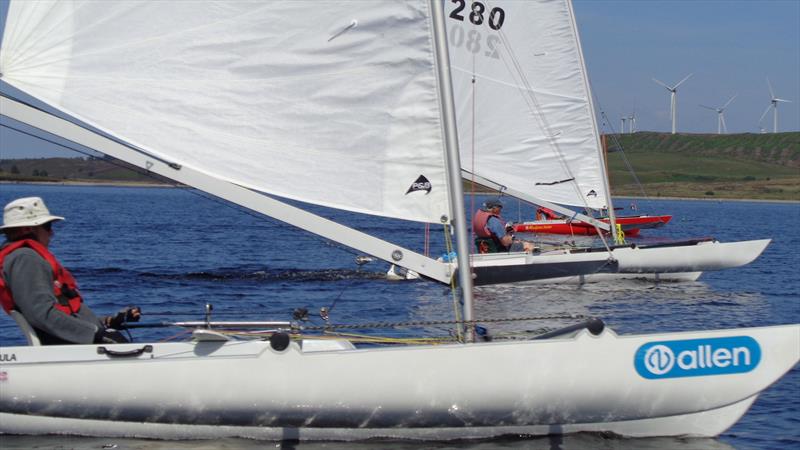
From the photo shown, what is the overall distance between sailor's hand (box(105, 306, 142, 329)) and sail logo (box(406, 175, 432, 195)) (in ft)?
8.98

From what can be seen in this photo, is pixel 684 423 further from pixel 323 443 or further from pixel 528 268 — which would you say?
pixel 528 268

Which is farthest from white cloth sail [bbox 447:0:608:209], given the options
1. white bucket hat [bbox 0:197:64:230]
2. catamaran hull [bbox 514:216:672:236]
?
white bucket hat [bbox 0:197:64:230]

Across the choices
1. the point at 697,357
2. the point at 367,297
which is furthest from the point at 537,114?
the point at 697,357

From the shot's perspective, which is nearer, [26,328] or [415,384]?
[415,384]

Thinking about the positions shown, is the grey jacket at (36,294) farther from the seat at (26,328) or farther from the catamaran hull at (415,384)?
the catamaran hull at (415,384)

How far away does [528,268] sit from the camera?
21.8 meters

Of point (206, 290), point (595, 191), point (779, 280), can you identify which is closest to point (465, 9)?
point (595, 191)

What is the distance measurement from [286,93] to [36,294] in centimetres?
262

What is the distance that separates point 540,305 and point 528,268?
4.80 feet

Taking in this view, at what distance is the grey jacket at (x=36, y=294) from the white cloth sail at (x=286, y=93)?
1.27 metres

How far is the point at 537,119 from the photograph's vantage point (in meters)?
24.9

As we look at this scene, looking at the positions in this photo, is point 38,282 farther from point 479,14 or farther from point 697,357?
point 479,14

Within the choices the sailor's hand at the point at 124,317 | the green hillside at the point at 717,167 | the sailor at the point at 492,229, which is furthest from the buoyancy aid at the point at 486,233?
the green hillside at the point at 717,167

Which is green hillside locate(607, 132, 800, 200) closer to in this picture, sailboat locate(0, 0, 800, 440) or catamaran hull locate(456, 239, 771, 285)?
catamaran hull locate(456, 239, 771, 285)
